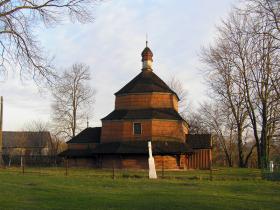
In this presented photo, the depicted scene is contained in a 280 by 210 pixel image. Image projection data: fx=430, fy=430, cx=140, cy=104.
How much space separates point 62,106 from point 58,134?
14.1 feet

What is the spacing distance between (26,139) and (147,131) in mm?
47630

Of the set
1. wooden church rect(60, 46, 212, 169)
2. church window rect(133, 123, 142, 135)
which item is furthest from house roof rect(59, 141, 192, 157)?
church window rect(133, 123, 142, 135)

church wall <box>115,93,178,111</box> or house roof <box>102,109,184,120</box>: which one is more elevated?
church wall <box>115,93,178,111</box>

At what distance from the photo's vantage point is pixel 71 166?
4450 cm

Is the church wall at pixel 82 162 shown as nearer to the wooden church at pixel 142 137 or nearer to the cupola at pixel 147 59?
the wooden church at pixel 142 137

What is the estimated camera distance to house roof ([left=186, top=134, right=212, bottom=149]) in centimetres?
4369

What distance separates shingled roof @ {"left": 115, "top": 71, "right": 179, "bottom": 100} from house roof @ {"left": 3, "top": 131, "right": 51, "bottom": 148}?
41.1m

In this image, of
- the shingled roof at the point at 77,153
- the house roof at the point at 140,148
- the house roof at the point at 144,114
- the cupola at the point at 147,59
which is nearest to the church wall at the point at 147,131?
the house roof at the point at 144,114

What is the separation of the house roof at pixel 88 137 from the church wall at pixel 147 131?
2337mm

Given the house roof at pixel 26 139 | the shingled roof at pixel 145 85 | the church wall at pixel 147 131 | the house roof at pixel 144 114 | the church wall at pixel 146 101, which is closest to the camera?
the church wall at pixel 147 131

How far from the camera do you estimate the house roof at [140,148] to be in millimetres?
39781

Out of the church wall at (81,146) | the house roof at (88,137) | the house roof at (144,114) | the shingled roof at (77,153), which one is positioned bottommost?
the shingled roof at (77,153)

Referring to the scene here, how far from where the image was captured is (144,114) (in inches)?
1682

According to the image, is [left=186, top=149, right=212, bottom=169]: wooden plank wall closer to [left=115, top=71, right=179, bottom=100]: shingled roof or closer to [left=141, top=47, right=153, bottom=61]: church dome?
[left=115, top=71, right=179, bottom=100]: shingled roof
